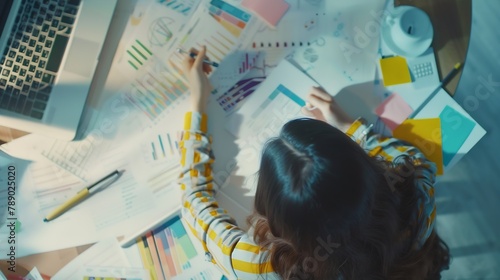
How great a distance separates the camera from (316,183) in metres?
0.57

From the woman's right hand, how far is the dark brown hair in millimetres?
145

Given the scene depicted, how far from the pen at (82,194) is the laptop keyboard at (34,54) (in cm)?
19

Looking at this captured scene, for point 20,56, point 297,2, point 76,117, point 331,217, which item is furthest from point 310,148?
point 20,56

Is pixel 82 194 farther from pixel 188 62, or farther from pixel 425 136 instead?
pixel 425 136

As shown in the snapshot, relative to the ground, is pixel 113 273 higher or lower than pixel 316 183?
lower

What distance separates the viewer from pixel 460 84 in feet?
2.86

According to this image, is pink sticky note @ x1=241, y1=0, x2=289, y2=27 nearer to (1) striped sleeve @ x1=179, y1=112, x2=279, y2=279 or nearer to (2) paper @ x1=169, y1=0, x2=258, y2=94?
(2) paper @ x1=169, y1=0, x2=258, y2=94

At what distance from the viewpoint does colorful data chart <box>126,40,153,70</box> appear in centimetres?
93

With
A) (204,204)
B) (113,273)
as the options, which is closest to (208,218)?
(204,204)

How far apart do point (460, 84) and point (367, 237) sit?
0.44 m

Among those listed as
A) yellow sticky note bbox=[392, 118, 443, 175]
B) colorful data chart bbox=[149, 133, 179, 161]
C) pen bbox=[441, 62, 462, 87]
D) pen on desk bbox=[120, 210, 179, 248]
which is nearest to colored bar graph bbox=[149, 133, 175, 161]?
colorful data chart bbox=[149, 133, 179, 161]

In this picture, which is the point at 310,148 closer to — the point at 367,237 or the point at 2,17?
the point at 367,237

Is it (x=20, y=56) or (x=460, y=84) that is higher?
(x=460, y=84)

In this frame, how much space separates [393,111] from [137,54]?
574 mm
